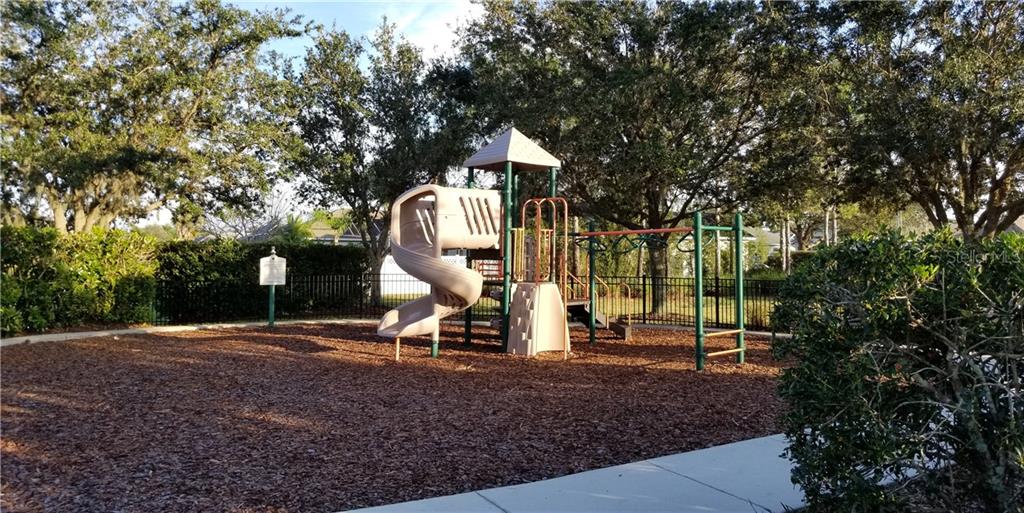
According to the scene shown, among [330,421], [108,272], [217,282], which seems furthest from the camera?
[217,282]

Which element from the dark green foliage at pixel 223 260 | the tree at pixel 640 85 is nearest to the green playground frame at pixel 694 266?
the tree at pixel 640 85

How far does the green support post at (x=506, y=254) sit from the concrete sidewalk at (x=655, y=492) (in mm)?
6117

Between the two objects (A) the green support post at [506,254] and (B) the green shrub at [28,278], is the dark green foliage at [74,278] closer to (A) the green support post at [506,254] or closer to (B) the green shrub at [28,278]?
(B) the green shrub at [28,278]

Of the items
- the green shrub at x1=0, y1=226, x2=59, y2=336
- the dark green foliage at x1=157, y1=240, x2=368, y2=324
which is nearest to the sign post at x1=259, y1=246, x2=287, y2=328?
the dark green foliage at x1=157, y1=240, x2=368, y2=324

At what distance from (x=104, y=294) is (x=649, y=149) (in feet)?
42.0

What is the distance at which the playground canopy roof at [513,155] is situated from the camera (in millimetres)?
11125

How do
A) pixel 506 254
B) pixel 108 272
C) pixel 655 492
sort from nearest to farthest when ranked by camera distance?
pixel 655 492 → pixel 506 254 → pixel 108 272

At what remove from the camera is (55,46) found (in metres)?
14.8

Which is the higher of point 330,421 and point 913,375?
point 913,375

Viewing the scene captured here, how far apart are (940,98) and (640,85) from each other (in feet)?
20.3

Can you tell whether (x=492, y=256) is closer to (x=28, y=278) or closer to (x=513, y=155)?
(x=513, y=155)

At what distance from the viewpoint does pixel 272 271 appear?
15148 mm

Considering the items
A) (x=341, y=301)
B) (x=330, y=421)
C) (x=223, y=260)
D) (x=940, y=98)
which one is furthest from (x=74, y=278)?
(x=940, y=98)

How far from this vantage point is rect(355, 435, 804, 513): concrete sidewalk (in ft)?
12.6
